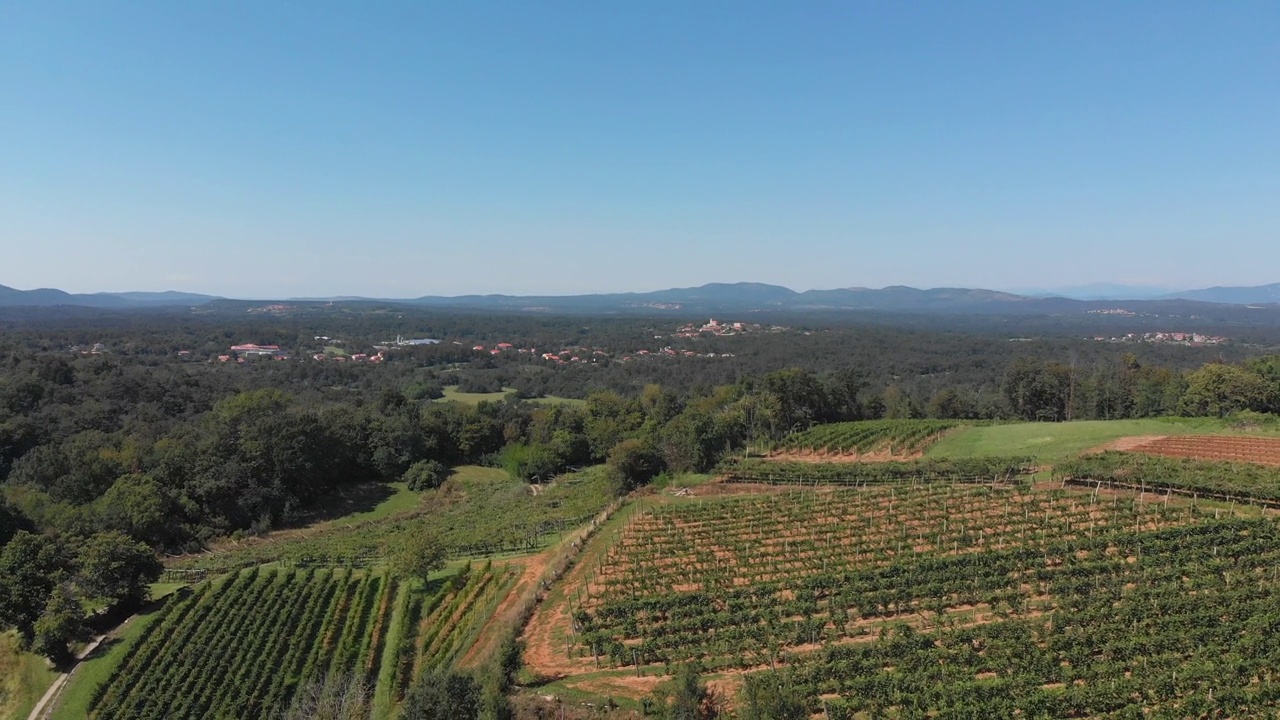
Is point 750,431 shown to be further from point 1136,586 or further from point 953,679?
point 953,679

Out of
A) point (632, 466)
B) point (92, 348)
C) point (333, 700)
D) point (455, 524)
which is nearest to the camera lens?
point (333, 700)

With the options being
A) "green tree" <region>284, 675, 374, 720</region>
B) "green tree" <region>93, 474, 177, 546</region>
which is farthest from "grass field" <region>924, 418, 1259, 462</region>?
"green tree" <region>93, 474, 177, 546</region>

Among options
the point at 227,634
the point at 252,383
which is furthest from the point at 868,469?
the point at 252,383

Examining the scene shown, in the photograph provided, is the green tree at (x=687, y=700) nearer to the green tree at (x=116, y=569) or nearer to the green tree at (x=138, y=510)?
the green tree at (x=116, y=569)

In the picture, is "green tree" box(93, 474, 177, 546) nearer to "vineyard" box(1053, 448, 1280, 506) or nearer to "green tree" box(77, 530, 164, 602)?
"green tree" box(77, 530, 164, 602)

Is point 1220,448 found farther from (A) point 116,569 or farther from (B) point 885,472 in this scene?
(A) point 116,569

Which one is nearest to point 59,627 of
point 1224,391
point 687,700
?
point 687,700
